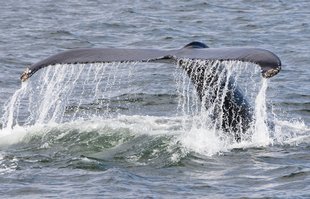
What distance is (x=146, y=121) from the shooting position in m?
12.8

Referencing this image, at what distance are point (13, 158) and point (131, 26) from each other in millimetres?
13048

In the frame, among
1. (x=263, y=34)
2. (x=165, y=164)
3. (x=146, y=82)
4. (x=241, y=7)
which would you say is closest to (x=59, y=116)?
(x=146, y=82)

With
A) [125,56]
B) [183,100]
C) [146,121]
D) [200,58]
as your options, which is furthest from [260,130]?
[183,100]

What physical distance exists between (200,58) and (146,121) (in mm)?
3248

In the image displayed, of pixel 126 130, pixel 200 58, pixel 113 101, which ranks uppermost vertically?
pixel 200 58

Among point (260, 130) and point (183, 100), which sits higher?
point (183, 100)

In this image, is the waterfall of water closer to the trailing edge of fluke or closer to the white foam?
the white foam

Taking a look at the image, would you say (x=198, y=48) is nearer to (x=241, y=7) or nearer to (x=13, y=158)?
(x=13, y=158)

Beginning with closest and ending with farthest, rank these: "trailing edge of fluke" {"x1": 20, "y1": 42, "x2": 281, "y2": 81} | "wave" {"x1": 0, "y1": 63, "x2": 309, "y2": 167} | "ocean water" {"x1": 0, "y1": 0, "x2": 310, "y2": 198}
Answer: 1. "ocean water" {"x1": 0, "y1": 0, "x2": 310, "y2": 198}
2. "trailing edge of fluke" {"x1": 20, "y1": 42, "x2": 281, "y2": 81}
3. "wave" {"x1": 0, "y1": 63, "x2": 309, "y2": 167}

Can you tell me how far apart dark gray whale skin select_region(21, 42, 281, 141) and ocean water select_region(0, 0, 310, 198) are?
0.60 ft

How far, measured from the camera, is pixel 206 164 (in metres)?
10.3

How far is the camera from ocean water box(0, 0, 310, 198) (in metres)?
9.64

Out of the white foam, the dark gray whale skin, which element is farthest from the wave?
the dark gray whale skin

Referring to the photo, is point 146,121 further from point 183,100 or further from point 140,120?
point 183,100
